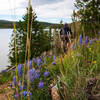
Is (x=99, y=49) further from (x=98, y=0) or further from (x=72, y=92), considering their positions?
(x=98, y=0)

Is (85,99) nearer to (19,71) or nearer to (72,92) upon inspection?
(72,92)

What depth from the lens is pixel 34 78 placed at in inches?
109

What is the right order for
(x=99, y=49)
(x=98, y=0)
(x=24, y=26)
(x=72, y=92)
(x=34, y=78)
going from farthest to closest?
(x=98, y=0)
(x=24, y=26)
(x=99, y=49)
(x=34, y=78)
(x=72, y=92)

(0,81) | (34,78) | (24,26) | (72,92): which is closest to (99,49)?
(34,78)

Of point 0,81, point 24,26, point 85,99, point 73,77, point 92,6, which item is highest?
point 92,6

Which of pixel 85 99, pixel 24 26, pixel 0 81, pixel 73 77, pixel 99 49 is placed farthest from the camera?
pixel 24 26

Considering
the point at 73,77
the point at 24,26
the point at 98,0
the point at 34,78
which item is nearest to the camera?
the point at 73,77

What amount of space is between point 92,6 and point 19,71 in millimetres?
12936

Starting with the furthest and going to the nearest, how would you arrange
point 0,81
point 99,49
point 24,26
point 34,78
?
point 24,26
point 0,81
point 99,49
point 34,78

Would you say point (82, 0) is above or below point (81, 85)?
above

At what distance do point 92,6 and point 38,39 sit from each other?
5299 millimetres

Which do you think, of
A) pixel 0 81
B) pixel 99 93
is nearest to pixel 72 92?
pixel 99 93

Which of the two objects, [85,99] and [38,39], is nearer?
[85,99]

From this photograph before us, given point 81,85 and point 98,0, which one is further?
point 98,0
